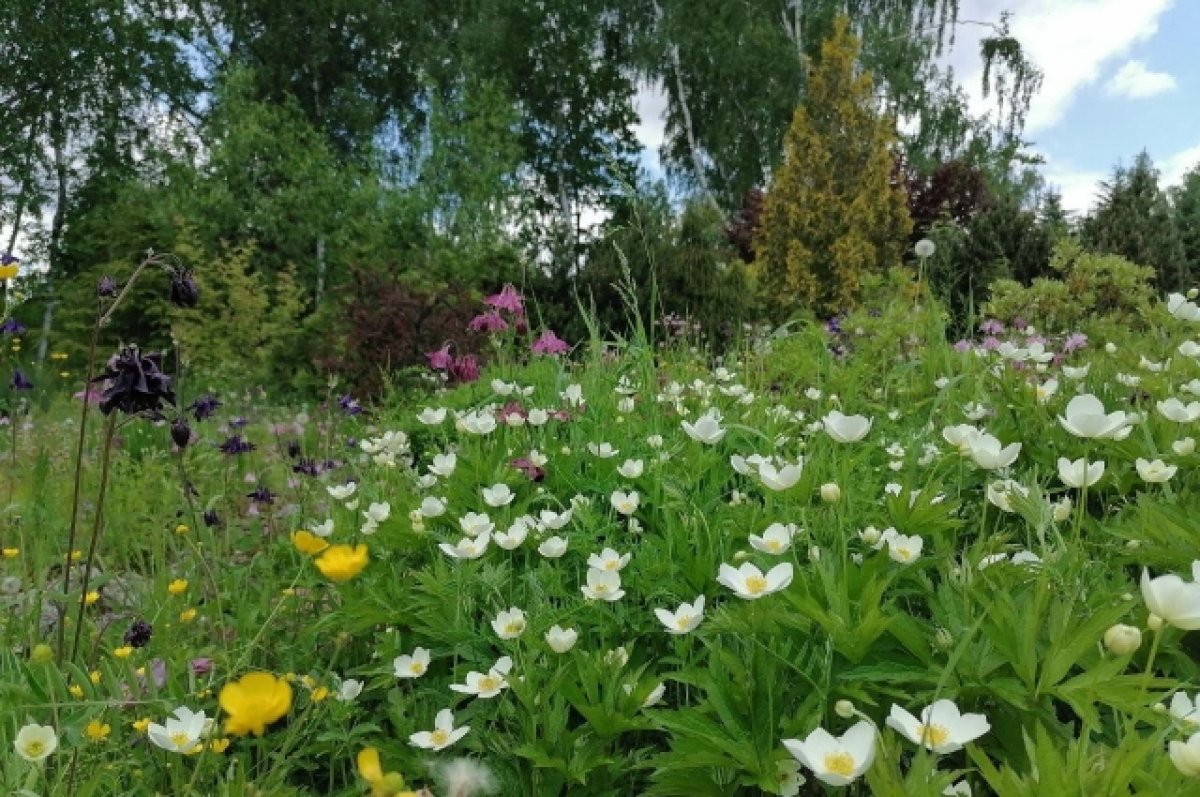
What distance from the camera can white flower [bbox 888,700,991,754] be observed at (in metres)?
0.80

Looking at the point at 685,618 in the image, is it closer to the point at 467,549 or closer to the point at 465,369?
the point at 467,549

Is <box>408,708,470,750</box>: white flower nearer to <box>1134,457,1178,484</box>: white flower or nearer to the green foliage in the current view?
<box>1134,457,1178,484</box>: white flower

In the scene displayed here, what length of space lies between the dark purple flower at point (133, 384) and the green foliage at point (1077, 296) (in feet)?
14.2

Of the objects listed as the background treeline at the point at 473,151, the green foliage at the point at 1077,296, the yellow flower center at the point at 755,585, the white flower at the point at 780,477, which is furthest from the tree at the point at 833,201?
A: the yellow flower center at the point at 755,585

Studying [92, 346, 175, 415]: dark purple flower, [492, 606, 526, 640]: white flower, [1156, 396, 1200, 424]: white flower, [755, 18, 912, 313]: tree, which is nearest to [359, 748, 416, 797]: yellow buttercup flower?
[492, 606, 526, 640]: white flower

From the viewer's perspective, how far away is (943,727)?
85 centimetres

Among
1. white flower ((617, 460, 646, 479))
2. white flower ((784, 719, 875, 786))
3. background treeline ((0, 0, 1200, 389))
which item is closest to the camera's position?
white flower ((784, 719, 875, 786))

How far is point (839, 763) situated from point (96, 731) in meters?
1.10

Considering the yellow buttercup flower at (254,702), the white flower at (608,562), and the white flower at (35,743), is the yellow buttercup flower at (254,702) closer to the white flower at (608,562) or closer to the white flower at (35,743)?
the white flower at (35,743)

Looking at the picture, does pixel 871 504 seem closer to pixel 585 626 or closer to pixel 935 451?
pixel 935 451

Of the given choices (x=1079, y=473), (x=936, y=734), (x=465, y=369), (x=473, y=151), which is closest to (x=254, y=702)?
(x=936, y=734)

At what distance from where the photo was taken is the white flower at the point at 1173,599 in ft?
2.63

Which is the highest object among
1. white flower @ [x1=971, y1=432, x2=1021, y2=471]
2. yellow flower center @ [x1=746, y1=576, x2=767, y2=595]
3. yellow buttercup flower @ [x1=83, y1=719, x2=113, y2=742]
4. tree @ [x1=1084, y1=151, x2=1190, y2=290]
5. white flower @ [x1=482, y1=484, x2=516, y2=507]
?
tree @ [x1=1084, y1=151, x2=1190, y2=290]

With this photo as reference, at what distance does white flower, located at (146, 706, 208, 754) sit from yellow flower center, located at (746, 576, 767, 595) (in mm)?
732
